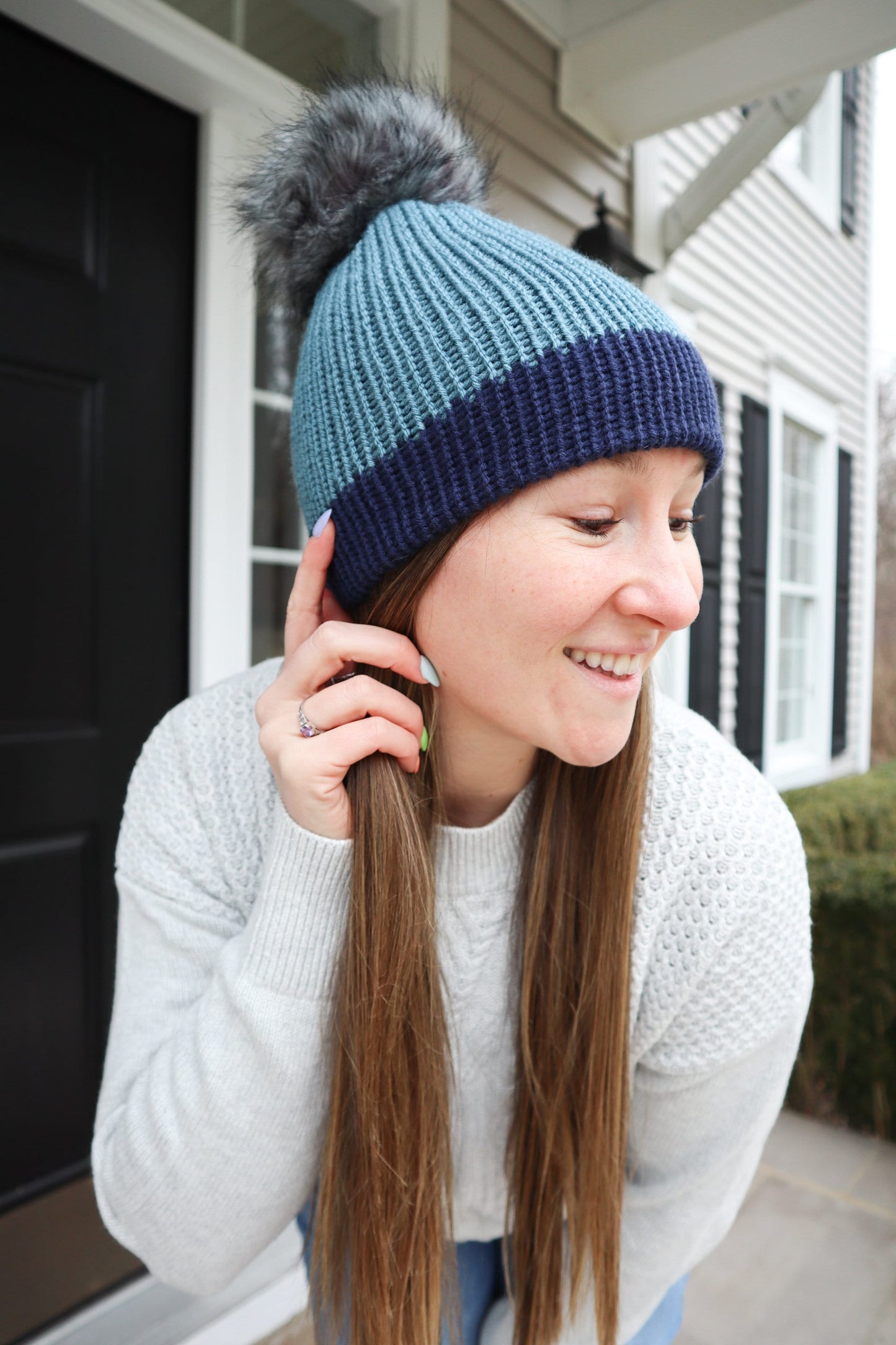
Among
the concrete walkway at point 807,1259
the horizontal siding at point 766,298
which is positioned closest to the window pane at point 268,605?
the concrete walkway at point 807,1259

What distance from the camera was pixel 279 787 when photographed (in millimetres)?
993

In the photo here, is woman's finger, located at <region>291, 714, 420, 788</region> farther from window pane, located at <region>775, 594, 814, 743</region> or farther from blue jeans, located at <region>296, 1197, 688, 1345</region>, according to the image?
window pane, located at <region>775, 594, 814, 743</region>

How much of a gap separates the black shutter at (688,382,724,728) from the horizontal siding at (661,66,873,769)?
19 centimetres

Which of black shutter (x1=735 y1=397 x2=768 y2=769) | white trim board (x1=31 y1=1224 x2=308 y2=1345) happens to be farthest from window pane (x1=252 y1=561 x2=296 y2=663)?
black shutter (x1=735 y1=397 x2=768 y2=769)

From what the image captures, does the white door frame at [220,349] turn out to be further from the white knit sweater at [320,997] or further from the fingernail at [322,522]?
the fingernail at [322,522]

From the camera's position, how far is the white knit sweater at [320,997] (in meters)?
1.00

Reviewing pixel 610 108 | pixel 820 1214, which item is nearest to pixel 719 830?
pixel 820 1214

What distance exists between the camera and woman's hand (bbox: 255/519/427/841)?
37.8 inches

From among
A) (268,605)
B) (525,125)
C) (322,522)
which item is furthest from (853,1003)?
(525,125)

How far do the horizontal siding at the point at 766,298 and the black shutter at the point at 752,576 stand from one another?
61 millimetres

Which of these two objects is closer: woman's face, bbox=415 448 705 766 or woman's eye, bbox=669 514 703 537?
woman's face, bbox=415 448 705 766

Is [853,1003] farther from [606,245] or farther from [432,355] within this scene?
[432,355]

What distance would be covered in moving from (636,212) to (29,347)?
276cm

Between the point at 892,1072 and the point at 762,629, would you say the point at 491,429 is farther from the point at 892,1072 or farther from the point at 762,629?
the point at 762,629
